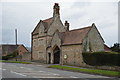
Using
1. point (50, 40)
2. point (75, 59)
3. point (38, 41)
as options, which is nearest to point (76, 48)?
point (75, 59)

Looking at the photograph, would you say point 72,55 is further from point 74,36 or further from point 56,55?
point 56,55

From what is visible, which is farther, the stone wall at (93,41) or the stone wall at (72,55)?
the stone wall at (93,41)

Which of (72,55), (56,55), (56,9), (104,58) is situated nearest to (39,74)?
(104,58)

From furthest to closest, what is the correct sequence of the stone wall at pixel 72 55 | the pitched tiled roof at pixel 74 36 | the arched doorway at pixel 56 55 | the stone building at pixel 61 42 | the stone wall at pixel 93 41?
the arched doorway at pixel 56 55
the pitched tiled roof at pixel 74 36
the stone building at pixel 61 42
the stone wall at pixel 93 41
the stone wall at pixel 72 55

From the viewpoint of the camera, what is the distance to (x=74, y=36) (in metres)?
39.5

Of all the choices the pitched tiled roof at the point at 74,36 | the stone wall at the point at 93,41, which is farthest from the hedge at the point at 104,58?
the pitched tiled roof at the point at 74,36

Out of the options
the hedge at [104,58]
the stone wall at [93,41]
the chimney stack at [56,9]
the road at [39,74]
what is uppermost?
the chimney stack at [56,9]

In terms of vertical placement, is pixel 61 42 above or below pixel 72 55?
A: above

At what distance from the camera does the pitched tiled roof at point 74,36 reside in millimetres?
36656

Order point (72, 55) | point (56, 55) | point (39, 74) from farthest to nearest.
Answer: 1. point (56, 55)
2. point (72, 55)
3. point (39, 74)

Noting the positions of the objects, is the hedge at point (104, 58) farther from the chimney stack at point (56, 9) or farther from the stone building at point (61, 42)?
the chimney stack at point (56, 9)

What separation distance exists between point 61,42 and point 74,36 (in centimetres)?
284

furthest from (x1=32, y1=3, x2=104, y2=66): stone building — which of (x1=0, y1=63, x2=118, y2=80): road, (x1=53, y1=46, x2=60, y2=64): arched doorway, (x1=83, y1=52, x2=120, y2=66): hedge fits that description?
(x1=0, y1=63, x2=118, y2=80): road

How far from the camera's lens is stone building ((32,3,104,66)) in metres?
36.2
